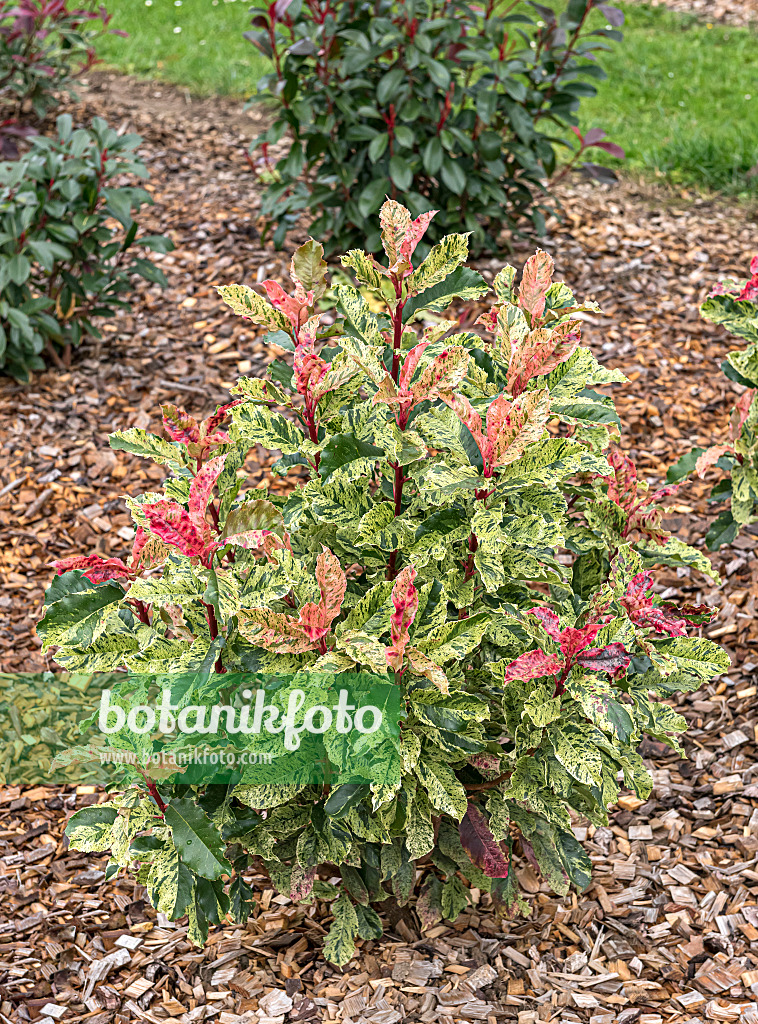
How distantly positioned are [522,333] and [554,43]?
295 cm

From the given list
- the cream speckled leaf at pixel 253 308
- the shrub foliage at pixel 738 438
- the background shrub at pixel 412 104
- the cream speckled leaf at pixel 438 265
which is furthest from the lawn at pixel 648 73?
the cream speckled leaf at pixel 253 308

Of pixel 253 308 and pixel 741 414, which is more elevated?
pixel 253 308

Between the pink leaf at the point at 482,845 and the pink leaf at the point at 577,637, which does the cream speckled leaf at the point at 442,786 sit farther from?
the pink leaf at the point at 577,637

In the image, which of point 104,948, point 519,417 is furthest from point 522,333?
point 104,948

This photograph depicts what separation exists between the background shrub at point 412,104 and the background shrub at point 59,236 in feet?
2.48

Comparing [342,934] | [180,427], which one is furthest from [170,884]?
[180,427]

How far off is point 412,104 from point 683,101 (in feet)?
10.2

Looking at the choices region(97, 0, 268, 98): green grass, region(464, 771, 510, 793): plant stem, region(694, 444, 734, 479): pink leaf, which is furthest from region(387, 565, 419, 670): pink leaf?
region(97, 0, 268, 98): green grass

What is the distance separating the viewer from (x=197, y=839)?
66.9 inches

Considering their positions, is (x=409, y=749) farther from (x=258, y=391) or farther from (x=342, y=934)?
(x=258, y=391)

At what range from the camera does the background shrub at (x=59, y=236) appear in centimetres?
373

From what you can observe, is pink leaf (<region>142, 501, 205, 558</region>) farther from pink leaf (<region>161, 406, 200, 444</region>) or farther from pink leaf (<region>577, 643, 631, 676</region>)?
pink leaf (<region>577, 643, 631, 676</region>)

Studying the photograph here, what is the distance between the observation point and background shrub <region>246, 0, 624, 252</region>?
3.94 m

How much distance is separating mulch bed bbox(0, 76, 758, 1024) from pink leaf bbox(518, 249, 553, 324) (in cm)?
141
